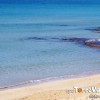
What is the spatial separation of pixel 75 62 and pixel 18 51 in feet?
17.1

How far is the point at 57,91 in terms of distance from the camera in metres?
15.2

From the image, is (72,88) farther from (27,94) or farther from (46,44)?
(46,44)

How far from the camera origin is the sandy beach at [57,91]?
14.0 m

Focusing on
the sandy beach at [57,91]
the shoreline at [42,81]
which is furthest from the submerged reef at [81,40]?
the sandy beach at [57,91]

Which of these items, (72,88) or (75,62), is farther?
(75,62)

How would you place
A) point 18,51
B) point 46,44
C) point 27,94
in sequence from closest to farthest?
point 27,94, point 18,51, point 46,44

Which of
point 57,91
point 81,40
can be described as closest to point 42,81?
point 57,91

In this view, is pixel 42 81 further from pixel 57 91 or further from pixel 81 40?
pixel 81 40

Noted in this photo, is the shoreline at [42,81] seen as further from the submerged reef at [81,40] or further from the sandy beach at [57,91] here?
the submerged reef at [81,40]

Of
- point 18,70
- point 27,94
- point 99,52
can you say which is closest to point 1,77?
point 18,70

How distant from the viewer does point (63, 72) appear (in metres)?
19.6

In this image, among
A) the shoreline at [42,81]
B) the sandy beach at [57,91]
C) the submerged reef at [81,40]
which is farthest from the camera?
the submerged reef at [81,40]

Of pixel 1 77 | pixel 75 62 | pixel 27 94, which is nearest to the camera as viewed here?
pixel 27 94

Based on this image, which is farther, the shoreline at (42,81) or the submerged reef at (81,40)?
the submerged reef at (81,40)
